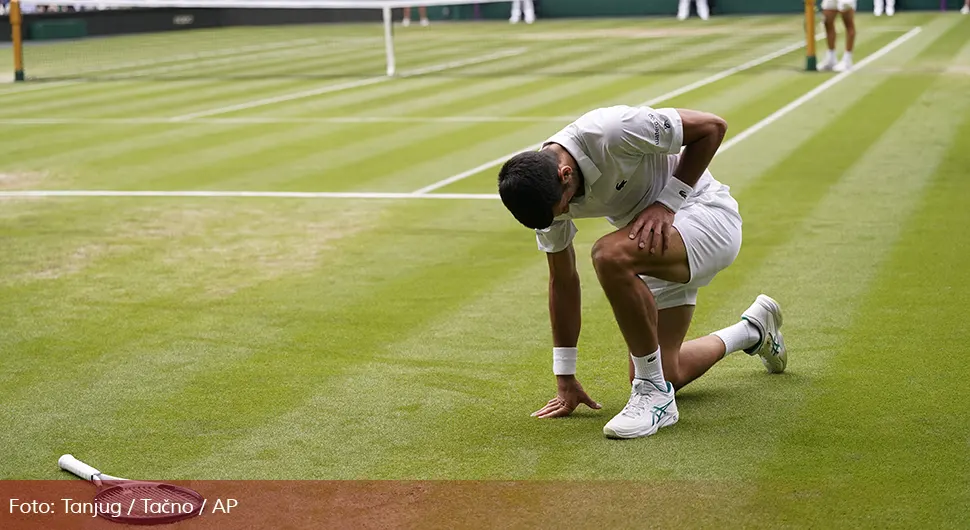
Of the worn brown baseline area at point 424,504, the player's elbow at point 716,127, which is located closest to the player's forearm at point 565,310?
the player's elbow at point 716,127

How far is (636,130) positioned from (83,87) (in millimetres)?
19385

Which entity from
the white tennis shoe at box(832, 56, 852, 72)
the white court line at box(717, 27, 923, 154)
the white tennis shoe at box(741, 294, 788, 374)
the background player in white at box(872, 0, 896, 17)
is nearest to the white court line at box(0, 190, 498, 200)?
the white court line at box(717, 27, 923, 154)

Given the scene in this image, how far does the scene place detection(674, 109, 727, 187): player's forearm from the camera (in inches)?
218

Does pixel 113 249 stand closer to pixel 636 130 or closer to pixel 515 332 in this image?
pixel 515 332

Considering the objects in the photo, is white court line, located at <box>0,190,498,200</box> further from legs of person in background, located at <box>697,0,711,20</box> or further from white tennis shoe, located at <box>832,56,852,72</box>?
legs of person in background, located at <box>697,0,711,20</box>

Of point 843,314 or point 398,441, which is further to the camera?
point 843,314

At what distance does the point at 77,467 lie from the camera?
5125 mm

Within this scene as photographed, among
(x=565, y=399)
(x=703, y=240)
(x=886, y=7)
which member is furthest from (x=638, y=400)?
(x=886, y=7)

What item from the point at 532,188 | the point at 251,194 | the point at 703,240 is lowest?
the point at 251,194

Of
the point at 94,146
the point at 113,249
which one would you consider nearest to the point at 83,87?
the point at 94,146

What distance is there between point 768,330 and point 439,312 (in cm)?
219

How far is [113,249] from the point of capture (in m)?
9.80

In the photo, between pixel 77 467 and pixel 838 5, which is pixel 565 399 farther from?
pixel 838 5

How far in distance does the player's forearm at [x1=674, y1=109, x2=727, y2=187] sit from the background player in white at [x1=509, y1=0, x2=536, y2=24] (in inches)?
1354
